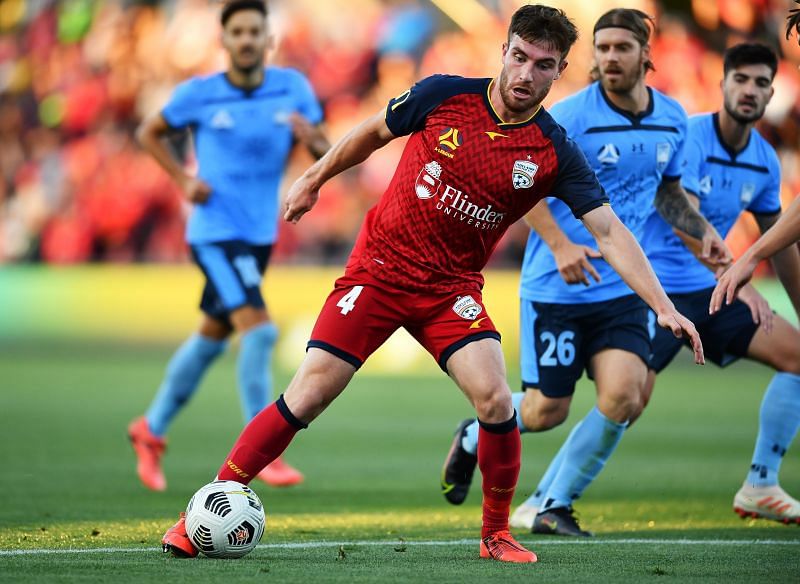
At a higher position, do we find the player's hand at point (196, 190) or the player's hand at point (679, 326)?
the player's hand at point (196, 190)

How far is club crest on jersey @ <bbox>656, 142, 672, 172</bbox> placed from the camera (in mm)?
6797

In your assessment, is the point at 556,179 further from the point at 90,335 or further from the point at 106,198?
the point at 106,198

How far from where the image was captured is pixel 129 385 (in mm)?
15398

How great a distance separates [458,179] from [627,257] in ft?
2.45

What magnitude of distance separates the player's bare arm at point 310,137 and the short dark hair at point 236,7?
78 centimetres

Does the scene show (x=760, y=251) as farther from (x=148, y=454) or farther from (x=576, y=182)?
(x=148, y=454)

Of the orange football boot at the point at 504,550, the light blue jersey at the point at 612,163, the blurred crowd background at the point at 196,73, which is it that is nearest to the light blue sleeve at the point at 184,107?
the light blue jersey at the point at 612,163

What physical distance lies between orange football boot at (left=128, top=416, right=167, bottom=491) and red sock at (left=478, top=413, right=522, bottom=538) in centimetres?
327

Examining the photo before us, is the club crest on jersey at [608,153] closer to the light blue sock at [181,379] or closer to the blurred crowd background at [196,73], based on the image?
the light blue sock at [181,379]

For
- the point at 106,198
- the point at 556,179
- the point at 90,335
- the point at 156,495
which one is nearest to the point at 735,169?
the point at 556,179

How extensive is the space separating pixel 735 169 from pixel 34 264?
47.4 feet

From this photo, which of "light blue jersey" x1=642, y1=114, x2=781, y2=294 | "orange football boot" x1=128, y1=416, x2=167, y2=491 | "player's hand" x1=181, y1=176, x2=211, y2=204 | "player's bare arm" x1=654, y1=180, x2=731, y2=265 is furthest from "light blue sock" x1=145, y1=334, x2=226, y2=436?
"player's bare arm" x1=654, y1=180, x2=731, y2=265

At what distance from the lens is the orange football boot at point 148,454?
27.5 ft

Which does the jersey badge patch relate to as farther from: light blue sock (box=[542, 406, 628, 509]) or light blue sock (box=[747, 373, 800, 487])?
light blue sock (box=[542, 406, 628, 509])
